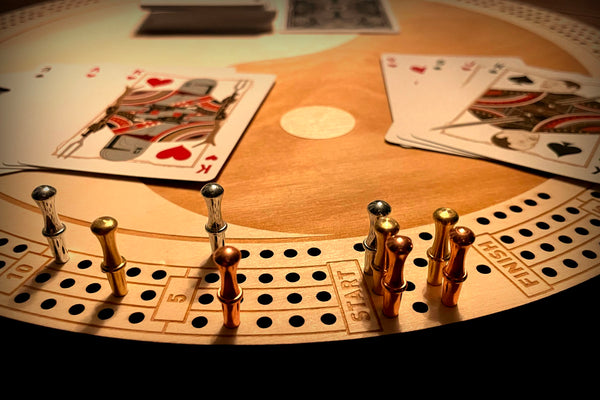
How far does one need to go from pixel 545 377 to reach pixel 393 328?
547mm

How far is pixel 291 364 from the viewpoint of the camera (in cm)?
62

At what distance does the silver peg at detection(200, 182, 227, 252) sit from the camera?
0.65 metres

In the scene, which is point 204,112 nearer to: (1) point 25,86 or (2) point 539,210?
(1) point 25,86

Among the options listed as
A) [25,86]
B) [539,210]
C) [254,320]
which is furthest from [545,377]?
[25,86]

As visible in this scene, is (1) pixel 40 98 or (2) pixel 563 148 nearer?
(2) pixel 563 148

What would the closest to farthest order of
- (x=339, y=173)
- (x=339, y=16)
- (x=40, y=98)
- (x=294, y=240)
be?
(x=294, y=240) < (x=339, y=173) < (x=40, y=98) < (x=339, y=16)

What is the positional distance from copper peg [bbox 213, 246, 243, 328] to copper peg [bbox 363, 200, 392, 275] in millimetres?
180

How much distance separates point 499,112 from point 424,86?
206 millimetres

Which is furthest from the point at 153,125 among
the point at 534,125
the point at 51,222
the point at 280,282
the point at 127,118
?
the point at 534,125

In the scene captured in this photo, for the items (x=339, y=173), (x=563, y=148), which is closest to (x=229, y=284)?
(x=339, y=173)

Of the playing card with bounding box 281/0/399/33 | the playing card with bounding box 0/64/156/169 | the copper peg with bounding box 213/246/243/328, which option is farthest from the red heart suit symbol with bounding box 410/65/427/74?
the copper peg with bounding box 213/246/243/328

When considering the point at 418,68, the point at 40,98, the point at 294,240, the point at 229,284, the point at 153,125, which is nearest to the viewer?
the point at 229,284

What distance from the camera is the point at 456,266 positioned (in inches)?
24.0

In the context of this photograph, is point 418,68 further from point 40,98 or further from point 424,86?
point 40,98
